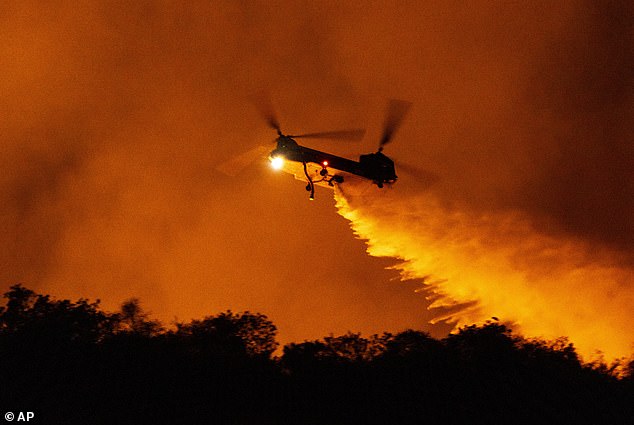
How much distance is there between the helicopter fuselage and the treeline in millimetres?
9983

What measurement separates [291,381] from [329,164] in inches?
524

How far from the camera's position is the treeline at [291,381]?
99.3ft

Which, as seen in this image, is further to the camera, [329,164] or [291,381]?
[329,164]

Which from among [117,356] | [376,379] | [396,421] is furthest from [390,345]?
[117,356]

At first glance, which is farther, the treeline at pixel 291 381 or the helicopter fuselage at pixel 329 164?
the helicopter fuselage at pixel 329 164

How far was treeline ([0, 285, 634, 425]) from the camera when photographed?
99.3ft

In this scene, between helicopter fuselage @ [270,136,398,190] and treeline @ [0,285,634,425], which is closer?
treeline @ [0,285,634,425]

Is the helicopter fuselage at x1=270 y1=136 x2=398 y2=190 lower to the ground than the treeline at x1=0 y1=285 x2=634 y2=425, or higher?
higher

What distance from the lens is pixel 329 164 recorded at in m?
39.5

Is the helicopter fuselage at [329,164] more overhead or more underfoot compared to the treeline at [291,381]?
more overhead

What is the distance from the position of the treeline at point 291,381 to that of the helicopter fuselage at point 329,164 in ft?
32.8

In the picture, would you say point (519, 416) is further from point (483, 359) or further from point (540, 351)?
point (540, 351)

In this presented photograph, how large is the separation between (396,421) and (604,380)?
1314 centimetres

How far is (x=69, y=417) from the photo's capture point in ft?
94.4
